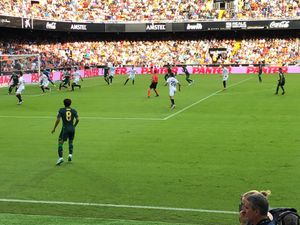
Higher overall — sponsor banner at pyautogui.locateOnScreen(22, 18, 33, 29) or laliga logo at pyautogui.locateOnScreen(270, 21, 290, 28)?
laliga logo at pyautogui.locateOnScreen(270, 21, 290, 28)

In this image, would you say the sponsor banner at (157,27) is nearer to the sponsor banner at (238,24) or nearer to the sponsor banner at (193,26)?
the sponsor banner at (193,26)

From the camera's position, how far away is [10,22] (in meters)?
48.5

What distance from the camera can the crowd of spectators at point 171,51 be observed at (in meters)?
63.0

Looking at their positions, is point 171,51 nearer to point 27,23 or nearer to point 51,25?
point 51,25

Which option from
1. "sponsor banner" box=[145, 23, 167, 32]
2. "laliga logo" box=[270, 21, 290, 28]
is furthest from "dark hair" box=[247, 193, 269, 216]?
"sponsor banner" box=[145, 23, 167, 32]

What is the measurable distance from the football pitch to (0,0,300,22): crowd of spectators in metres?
40.6

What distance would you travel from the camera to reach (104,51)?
225 feet

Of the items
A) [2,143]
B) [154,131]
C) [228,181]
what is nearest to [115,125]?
[154,131]

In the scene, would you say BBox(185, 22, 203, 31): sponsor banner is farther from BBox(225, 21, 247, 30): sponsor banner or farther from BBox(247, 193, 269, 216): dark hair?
BBox(247, 193, 269, 216): dark hair

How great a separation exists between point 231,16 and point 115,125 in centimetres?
4856

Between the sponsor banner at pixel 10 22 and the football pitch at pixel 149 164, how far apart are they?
23.5 m

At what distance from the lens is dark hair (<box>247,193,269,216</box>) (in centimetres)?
414

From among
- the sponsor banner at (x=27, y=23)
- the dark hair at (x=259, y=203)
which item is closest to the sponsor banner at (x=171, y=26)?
the sponsor banner at (x=27, y=23)

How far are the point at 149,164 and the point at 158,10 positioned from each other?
58099mm
